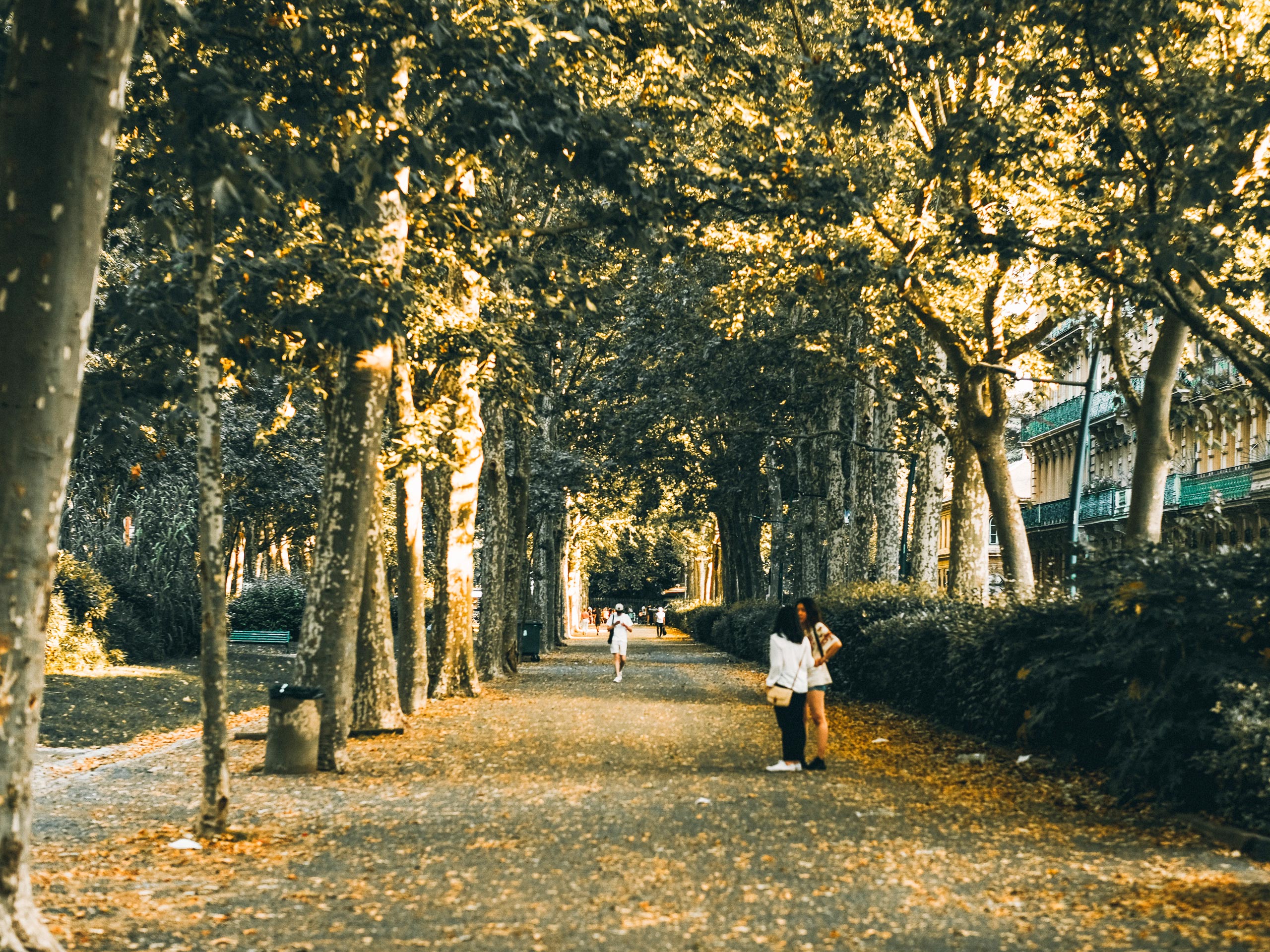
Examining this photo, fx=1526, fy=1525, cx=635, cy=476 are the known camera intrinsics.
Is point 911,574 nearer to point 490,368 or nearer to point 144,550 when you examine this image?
point 490,368

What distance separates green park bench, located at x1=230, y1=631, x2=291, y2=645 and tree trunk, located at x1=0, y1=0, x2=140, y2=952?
3343 centimetres

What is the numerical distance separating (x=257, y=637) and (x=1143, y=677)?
30535 millimetres

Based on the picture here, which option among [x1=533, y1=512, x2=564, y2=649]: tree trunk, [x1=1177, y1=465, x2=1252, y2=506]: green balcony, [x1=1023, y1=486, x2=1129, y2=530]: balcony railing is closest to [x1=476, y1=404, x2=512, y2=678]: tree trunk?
[x1=533, y1=512, x2=564, y2=649]: tree trunk

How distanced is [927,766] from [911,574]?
594 inches

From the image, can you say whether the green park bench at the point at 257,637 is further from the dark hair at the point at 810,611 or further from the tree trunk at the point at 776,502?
the dark hair at the point at 810,611

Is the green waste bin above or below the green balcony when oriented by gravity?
below

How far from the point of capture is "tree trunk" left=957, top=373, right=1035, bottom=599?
21.9 meters

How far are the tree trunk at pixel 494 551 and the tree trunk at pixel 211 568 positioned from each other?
639 inches

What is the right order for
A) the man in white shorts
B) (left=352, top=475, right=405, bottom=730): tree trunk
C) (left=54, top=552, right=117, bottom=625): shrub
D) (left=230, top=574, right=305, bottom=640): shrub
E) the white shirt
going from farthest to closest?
(left=230, top=574, right=305, bottom=640): shrub, the man in white shorts, (left=54, top=552, right=117, bottom=625): shrub, (left=352, top=475, right=405, bottom=730): tree trunk, the white shirt

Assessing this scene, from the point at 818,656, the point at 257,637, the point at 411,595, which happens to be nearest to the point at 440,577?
the point at 411,595

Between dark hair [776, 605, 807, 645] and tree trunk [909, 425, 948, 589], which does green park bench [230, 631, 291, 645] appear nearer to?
tree trunk [909, 425, 948, 589]

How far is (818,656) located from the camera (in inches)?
577

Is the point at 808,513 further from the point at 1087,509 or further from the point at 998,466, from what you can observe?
the point at 1087,509

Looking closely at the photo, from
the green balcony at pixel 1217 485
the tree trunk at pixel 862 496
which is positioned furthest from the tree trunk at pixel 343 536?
the green balcony at pixel 1217 485
